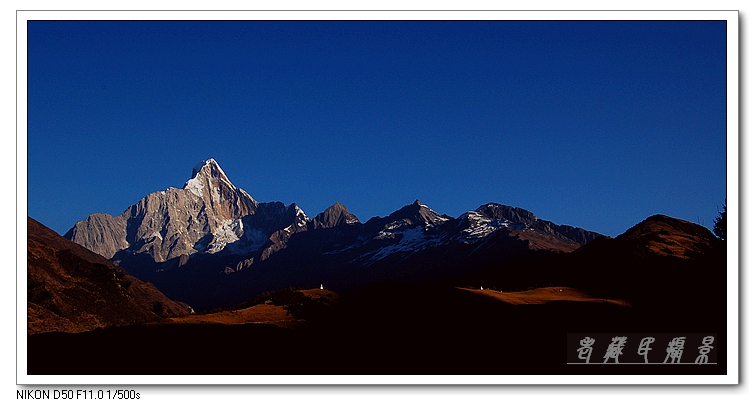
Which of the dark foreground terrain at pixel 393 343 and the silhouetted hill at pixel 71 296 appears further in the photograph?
the silhouetted hill at pixel 71 296

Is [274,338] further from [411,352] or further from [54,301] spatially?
[54,301]

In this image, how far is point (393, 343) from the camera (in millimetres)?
54594

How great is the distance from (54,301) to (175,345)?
156 ft

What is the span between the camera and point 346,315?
66.6 meters

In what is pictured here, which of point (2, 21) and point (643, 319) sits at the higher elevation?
point (2, 21)

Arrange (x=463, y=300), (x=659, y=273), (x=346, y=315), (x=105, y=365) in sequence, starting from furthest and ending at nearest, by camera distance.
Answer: (x=659, y=273), (x=463, y=300), (x=346, y=315), (x=105, y=365)

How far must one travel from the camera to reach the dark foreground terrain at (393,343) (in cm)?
4147

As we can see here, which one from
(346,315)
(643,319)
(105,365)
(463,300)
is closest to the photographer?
(105,365)

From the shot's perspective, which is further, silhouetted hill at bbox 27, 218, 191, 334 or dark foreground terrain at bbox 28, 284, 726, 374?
silhouetted hill at bbox 27, 218, 191, 334

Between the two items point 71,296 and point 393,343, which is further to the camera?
point 71,296

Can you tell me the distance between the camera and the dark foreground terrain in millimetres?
41469

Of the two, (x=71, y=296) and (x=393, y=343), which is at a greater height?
(x=393, y=343)
